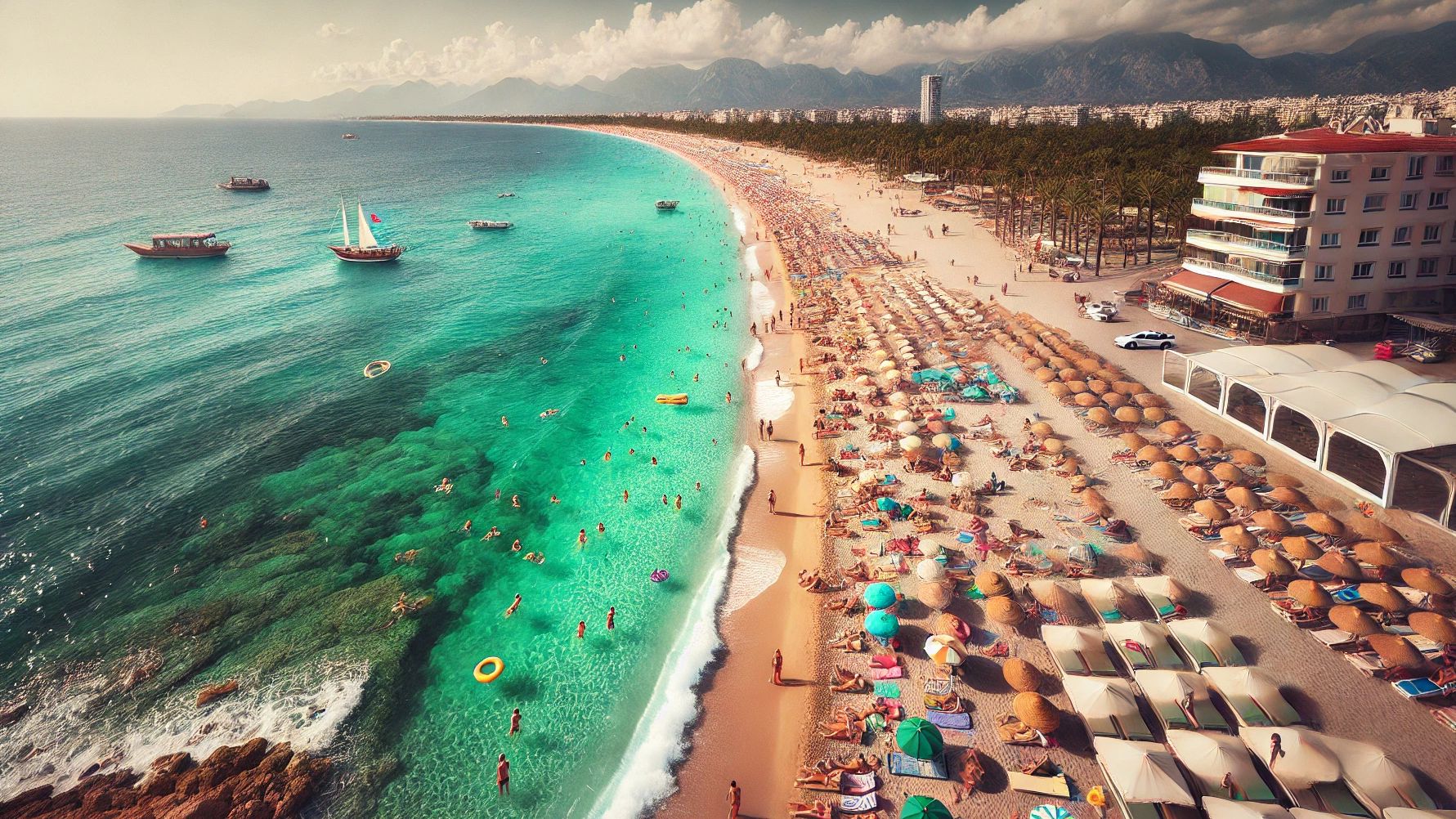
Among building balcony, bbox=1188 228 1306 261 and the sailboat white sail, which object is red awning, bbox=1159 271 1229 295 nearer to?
building balcony, bbox=1188 228 1306 261

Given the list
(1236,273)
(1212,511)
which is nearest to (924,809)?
(1212,511)

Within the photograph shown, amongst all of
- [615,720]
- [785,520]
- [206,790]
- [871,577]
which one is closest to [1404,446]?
[871,577]

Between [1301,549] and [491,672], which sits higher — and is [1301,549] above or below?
above

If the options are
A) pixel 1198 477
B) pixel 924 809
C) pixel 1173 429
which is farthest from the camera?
pixel 1173 429

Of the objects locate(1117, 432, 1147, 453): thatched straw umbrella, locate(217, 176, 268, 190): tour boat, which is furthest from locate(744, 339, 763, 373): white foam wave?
Result: locate(217, 176, 268, 190): tour boat

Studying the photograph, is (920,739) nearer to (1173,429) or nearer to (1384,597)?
(1384,597)

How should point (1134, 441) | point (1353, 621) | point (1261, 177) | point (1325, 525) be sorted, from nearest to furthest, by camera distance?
1. point (1353, 621)
2. point (1325, 525)
3. point (1134, 441)
4. point (1261, 177)

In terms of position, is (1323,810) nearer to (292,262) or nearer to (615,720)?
(615,720)

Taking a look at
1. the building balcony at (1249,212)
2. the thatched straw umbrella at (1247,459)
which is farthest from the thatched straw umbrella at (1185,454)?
the building balcony at (1249,212)
